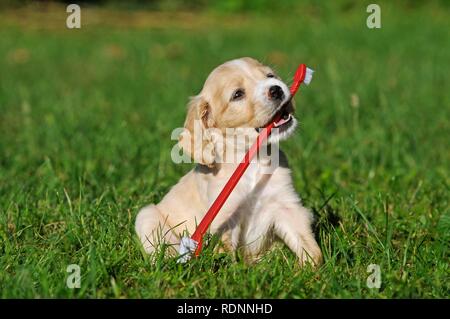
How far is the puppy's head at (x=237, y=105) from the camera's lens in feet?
11.5

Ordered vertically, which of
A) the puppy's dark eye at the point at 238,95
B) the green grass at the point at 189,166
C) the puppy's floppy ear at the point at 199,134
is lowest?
the green grass at the point at 189,166

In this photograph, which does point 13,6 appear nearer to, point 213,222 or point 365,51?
point 365,51

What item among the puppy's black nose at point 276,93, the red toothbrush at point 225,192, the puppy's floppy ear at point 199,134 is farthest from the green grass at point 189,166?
the puppy's black nose at point 276,93

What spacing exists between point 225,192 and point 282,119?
449mm

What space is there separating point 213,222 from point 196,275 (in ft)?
1.63

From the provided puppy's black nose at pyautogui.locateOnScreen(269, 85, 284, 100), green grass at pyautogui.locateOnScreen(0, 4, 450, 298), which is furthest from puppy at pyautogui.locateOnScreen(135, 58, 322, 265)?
green grass at pyautogui.locateOnScreen(0, 4, 450, 298)

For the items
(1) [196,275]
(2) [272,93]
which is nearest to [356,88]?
(2) [272,93]

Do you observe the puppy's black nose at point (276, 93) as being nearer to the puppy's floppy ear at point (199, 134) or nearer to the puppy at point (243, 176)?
the puppy at point (243, 176)

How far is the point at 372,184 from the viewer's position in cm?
469

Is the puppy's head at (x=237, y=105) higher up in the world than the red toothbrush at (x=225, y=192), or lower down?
higher up

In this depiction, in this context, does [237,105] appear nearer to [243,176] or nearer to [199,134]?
[199,134]

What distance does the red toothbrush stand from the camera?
3.25 meters

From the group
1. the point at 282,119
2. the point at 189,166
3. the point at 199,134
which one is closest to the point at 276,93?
the point at 282,119

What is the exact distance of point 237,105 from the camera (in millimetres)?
3607
